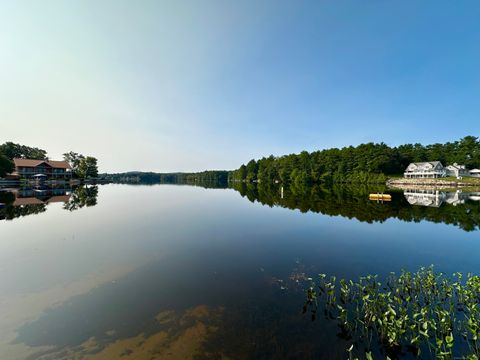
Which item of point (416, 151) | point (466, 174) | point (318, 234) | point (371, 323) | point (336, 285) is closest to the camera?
point (371, 323)

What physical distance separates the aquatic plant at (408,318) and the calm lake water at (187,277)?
0.91 m

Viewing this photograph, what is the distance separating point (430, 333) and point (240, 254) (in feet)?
38.3

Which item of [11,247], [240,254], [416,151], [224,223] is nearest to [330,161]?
[416,151]

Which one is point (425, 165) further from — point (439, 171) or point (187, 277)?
point (187, 277)

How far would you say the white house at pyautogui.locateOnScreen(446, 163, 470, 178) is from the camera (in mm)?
111106

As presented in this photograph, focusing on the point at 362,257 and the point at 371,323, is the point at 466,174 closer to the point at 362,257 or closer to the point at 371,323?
the point at 362,257

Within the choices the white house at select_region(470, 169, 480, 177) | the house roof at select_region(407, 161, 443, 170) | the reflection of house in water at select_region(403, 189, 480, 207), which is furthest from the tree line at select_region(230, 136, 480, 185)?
the reflection of house in water at select_region(403, 189, 480, 207)

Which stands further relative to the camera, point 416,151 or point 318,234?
point 416,151

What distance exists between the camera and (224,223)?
29.5 meters

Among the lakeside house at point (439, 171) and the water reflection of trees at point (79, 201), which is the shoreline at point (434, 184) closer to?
the lakeside house at point (439, 171)

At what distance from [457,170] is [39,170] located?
646 feet

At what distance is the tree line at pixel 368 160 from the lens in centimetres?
11581

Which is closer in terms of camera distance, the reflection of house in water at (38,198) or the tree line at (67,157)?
the reflection of house in water at (38,198)

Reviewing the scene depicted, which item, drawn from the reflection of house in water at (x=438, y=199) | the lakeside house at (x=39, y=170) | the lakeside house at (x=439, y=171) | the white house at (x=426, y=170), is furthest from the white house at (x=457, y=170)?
the lakeside house at (x=39, y=170)
